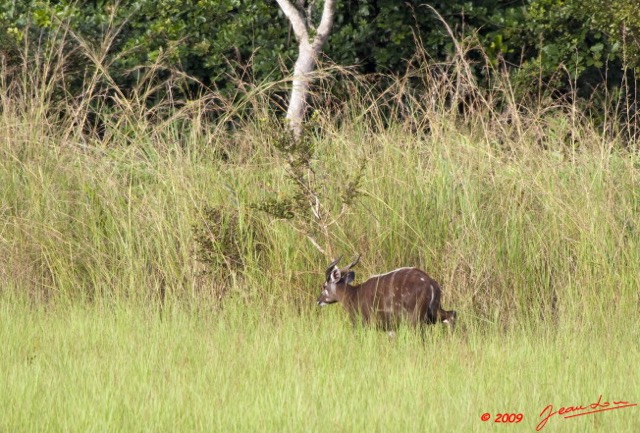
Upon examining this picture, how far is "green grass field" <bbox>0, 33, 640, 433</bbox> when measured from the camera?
4.81 m

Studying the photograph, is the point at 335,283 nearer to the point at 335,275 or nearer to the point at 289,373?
the point at 335,275

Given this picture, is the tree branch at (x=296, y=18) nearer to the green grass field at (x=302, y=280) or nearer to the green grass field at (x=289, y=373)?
the green grass field at (x=302, y=280)

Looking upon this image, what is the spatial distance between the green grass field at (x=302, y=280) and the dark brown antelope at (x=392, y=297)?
0.11 metres

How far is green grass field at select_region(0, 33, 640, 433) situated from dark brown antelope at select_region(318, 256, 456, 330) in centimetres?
11

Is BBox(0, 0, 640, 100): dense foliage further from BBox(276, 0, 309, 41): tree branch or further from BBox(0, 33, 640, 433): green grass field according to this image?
BBox(0, 33, 640, 433): green grass field

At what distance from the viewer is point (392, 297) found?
5.88 meters

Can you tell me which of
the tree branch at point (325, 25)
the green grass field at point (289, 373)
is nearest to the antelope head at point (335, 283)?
the green grass field at point (289, 373)

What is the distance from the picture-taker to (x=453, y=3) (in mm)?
12422
